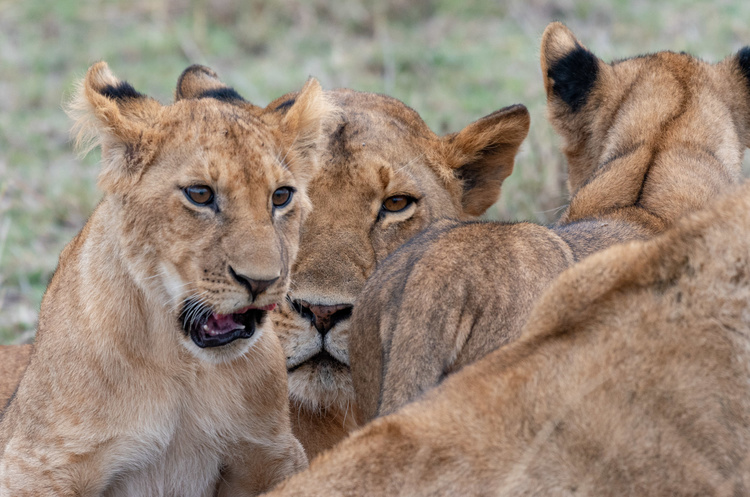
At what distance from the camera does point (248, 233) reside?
215cm

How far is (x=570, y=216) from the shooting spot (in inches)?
118

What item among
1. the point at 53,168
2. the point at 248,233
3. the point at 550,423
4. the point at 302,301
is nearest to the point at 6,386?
the point at 302,301

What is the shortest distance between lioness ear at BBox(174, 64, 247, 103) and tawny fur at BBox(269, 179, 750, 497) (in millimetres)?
1903

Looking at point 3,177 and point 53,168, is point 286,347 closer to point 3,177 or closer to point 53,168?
point 3,177

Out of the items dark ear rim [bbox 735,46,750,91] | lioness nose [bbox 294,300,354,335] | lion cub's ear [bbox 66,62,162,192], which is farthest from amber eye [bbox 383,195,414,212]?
dark ear rim [bbox 735,46,750,91]

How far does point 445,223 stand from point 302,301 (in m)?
0.42

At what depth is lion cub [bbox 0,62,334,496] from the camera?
2209 mm

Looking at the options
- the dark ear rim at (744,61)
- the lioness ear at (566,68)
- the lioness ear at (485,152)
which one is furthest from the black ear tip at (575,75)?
the dark ear rim at (744,61)

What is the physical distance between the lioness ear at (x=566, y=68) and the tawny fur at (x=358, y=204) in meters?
0.31

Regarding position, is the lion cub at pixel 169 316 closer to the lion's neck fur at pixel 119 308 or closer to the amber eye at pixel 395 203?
the lion's neck fur at pixel 119 308

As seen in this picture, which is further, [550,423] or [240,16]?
[240,16]

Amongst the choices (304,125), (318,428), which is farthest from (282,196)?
(318,428)

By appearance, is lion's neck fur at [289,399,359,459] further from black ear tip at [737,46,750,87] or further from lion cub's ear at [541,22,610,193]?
black ear tip at [737,46,750,87]

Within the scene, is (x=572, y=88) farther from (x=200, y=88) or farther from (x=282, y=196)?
(x=282, y=196)
